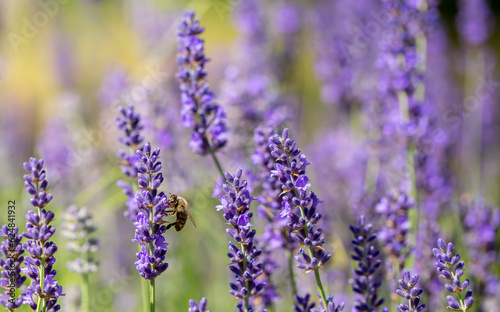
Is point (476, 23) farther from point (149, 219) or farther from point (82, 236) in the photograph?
point (149, 219)

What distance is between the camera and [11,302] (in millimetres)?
1655

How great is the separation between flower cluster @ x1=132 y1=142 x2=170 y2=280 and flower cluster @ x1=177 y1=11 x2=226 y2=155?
1.80 feet

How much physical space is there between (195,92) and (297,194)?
720 mm

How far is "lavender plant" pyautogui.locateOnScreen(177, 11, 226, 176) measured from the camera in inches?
86.6

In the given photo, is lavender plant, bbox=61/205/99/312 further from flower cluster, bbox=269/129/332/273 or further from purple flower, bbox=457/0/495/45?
purple flower, bbox=457/0/495/45

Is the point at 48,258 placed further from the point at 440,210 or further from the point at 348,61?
the point at 348,61

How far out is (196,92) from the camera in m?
2.21

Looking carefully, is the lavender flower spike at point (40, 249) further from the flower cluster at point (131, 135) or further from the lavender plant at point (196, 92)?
the lavender plant at point (196, 92)

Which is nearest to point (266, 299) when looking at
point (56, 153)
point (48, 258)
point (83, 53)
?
point (48, 258)

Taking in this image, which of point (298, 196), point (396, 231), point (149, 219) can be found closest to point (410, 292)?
point (298, 196)

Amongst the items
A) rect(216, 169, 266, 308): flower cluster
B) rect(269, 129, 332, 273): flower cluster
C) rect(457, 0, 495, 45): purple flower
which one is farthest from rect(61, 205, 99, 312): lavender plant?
rect(457, 0, 495, 45): purple flower

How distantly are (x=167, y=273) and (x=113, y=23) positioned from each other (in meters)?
4.58

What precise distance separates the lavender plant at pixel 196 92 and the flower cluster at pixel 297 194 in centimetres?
56

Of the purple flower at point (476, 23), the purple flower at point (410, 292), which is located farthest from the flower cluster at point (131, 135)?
→ the purple flower at point (476, 23)
